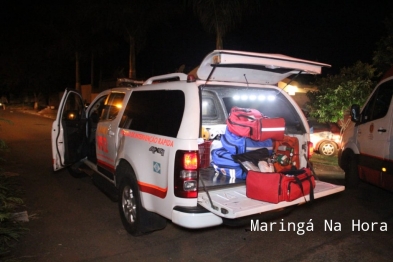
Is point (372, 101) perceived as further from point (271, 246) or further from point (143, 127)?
point (143, 127)

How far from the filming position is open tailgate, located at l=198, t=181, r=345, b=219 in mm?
3537

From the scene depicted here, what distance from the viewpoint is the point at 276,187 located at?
3.70m

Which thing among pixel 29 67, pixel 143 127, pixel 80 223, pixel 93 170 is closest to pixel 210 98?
pixel 143 127

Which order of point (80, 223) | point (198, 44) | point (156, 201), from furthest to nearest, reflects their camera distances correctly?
1. point (198, 44)
2. point (80, 223)
3. point (156, 201)

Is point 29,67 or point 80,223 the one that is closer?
point 80,223

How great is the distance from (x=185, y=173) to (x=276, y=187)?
3.08 feet

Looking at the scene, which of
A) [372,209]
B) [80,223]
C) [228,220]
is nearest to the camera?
[228,220]

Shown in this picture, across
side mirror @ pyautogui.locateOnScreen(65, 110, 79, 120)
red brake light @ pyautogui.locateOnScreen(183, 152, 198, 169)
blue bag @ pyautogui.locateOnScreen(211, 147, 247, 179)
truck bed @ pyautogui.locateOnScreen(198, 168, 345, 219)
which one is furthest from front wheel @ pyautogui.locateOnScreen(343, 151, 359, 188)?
side mirror @ pyautogui.locateOnScreen(65, 110, 79, 120)

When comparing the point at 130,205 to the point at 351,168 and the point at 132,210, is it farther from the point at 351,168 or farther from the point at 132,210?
A: the point at 351,168

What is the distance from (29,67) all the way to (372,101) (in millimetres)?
37001

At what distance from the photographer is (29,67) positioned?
3697cm

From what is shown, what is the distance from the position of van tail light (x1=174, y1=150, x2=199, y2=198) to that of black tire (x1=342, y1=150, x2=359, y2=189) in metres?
4.34

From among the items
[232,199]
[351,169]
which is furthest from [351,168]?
[232,199]

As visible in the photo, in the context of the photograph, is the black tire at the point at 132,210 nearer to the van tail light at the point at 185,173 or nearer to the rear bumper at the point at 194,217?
the rear bumper at the point at 194,217
